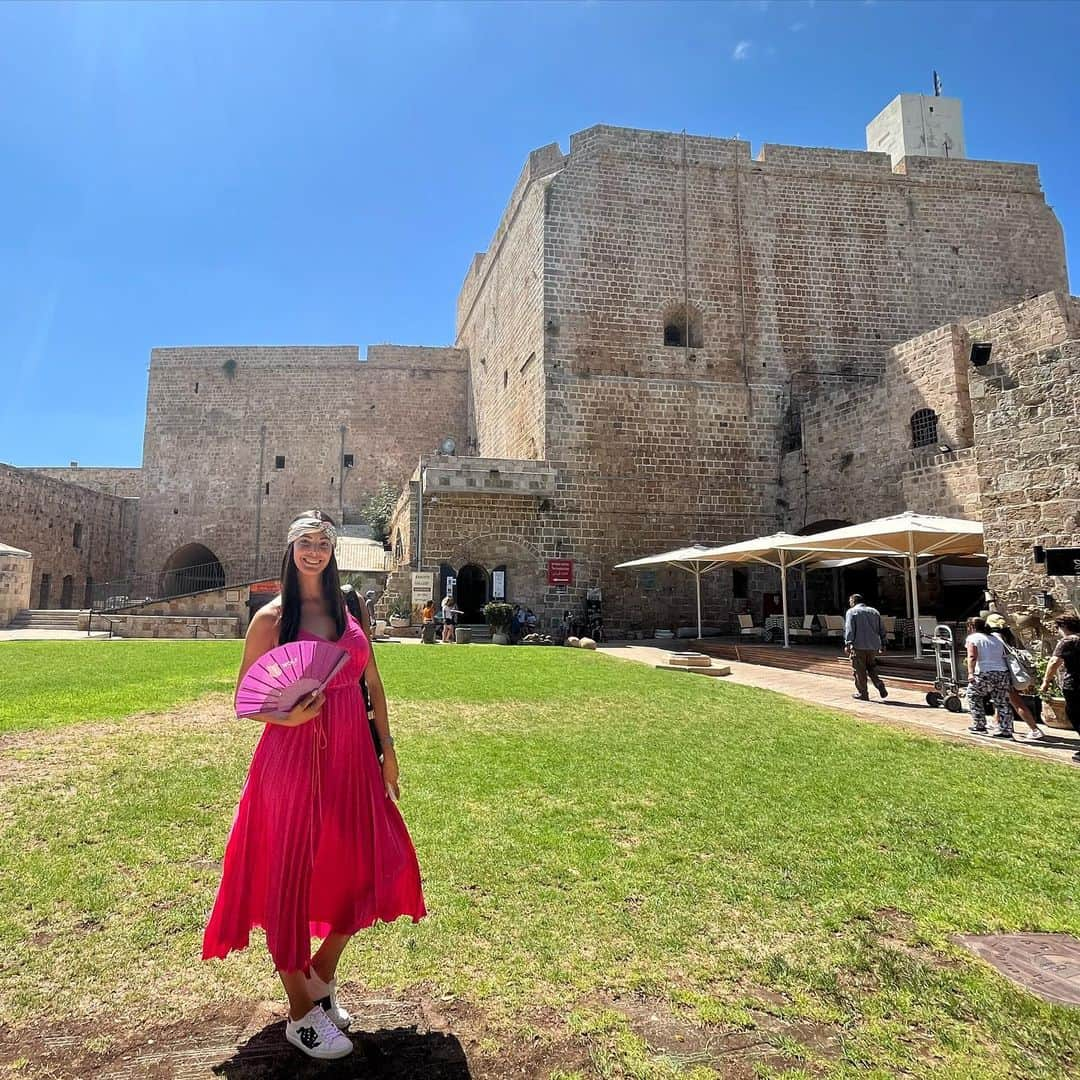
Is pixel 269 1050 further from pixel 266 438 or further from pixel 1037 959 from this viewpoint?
pixel 266 438

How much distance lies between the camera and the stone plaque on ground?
2236 millimetres

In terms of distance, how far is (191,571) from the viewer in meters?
27.9

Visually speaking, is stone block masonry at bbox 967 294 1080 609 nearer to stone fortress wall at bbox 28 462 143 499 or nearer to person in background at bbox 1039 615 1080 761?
person in background at bbox 1039 615 1080 761

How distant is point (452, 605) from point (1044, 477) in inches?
446

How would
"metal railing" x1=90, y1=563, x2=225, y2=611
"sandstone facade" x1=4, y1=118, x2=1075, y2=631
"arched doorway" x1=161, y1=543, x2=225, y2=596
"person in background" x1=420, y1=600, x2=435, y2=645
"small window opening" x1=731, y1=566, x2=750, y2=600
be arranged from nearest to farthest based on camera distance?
1. "person in background" x1=420, y1=600, x2=435, y2=645
2. "sandstone facade" x1=4, y1=118, x2=1075, y2=631
3. "small window opening" x1=731, y1=566, x2=750, y2=600
4. "metal railing" x1=90, y1=563, x2=225, y2=611
5. "arched doorway" x1=161, y1=543, x2=225, y2=596

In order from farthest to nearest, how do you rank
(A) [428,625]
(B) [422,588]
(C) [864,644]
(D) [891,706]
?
(B) [422,588], (A) [428,625], (C) [864,644], (D) [891,706]

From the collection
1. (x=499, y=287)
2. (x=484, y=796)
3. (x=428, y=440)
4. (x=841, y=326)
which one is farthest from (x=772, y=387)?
(x=484, y=796)

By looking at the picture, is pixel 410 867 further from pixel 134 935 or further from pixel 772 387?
pixel 772 387

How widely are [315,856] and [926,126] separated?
2875 cm

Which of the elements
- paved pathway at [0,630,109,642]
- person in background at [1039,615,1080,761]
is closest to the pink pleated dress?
person in background at [1039,615,1080,761]

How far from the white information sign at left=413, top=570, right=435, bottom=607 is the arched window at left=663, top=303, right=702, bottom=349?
915 cm

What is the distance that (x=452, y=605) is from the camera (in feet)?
50.6

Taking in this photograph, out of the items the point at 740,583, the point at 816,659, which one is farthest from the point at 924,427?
the point at 816,659

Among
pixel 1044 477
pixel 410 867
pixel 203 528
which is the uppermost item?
pixel 203 528
